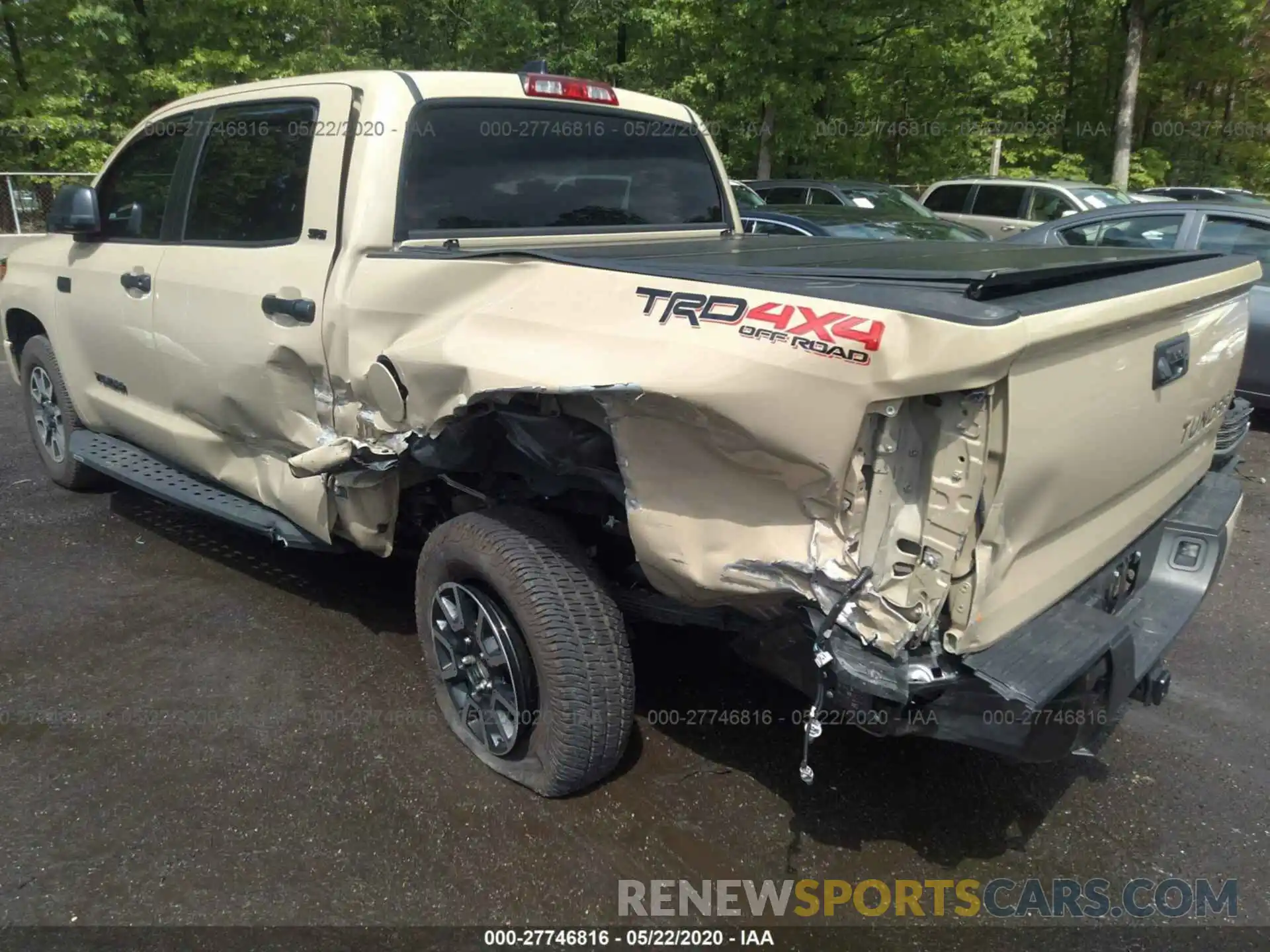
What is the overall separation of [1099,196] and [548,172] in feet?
41.4

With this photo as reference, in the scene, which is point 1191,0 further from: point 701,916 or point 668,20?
point 701,916

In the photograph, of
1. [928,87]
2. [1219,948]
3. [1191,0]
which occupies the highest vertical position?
[1191,0]

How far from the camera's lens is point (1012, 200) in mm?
14234

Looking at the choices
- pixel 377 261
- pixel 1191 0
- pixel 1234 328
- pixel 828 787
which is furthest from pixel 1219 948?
pixel 1191 0

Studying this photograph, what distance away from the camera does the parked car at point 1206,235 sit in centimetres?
677

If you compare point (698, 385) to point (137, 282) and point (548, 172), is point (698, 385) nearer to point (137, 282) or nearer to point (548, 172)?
point (548, 172)

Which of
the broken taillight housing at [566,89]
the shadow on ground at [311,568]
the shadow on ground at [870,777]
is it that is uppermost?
the broken taillight housing at [566,89]

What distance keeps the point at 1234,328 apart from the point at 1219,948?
184 centimetres

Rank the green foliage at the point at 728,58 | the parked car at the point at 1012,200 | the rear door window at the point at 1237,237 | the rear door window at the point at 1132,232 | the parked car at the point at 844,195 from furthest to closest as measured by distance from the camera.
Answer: the green foliage at the point at 728,58
the parked car at the point at 1012,200
the parked car at the point at 844,195
the rear door window at the point at 1132,232
the rear door window at the point at 1237,237

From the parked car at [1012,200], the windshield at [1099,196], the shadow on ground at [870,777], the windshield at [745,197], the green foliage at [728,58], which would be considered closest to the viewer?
the shadow on ground at [870,777]

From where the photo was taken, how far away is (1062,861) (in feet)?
8.87

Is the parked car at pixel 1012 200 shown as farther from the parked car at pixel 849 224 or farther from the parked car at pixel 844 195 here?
the parked car at pixel 849 224

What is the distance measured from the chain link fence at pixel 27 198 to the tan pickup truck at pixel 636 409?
1331cm

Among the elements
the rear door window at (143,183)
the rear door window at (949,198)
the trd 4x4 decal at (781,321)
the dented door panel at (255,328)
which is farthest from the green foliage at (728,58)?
the trd 4x4 decal at (781,321)
